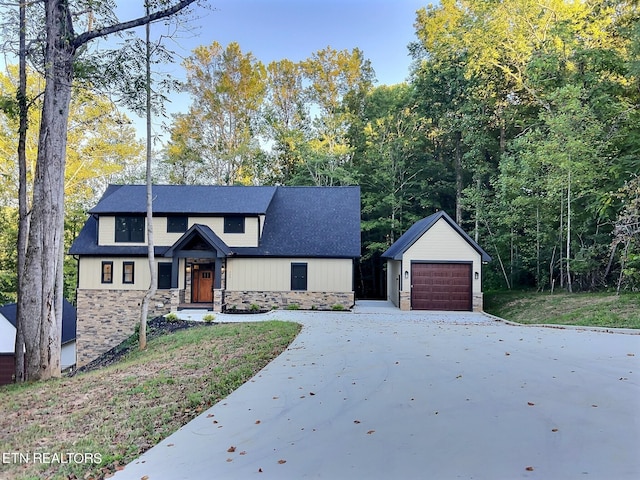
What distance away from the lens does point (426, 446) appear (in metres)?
3.54

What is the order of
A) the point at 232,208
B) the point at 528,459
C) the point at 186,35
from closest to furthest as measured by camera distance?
the point at 528,459, the point at 186,35, the point at 232,208

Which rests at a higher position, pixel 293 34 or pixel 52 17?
pixel 293 34

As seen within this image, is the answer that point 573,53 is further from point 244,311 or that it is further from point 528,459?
point 528,459

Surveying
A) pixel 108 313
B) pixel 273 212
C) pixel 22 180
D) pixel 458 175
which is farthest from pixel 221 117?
pixel 22 180

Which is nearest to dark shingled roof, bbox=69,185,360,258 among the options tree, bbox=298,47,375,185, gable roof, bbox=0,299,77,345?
gable roof, bbox=0,299,77,345

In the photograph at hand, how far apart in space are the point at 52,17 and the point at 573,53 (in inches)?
775

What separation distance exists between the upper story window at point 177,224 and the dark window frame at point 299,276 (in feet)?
16.5

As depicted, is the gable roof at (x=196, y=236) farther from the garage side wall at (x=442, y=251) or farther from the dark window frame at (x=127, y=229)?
the garage side wall at (x=442, y=251)

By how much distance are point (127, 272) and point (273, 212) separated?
678 cm

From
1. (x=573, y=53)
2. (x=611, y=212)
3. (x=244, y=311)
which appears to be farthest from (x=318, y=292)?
(x=573, y=53)

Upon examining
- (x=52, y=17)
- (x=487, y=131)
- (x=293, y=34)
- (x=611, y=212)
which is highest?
(x=487, y=131)

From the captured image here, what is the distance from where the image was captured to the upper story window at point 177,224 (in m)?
17.0

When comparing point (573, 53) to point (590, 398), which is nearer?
point (590, 398)

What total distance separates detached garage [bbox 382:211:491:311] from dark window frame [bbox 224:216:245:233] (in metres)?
6.72
